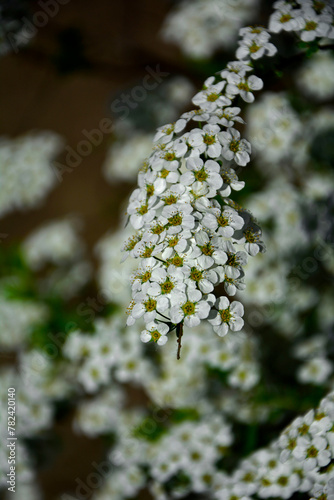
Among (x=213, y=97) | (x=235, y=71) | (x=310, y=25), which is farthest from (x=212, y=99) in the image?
(x=310, y=25)

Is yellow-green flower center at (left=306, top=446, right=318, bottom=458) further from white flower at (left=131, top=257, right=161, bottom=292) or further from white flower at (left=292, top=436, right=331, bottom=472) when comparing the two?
white flower at (left=131, top=257, right=161, bottom=292)

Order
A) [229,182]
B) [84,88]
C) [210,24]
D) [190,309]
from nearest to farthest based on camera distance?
1. [190,309]
2. [229,182]
3. [210,24]
4. [84,88]

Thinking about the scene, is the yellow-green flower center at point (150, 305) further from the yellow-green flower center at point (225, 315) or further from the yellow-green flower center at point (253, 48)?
the yellow-green flower center at point (253, 48)

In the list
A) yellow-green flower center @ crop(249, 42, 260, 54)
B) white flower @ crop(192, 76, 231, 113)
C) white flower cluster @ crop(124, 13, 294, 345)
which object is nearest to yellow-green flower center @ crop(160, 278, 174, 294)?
white flower cluster @ crop(124, 13, 294, 345)

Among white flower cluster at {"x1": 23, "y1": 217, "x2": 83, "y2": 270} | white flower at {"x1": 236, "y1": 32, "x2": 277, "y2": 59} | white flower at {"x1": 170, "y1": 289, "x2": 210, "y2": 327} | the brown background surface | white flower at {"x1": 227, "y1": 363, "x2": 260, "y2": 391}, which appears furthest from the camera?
the brown background surface

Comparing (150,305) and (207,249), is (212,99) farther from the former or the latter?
(150,305)

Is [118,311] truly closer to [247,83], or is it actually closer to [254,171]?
[254,171]

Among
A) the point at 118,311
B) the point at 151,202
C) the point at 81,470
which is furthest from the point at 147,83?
the point at 81,470
